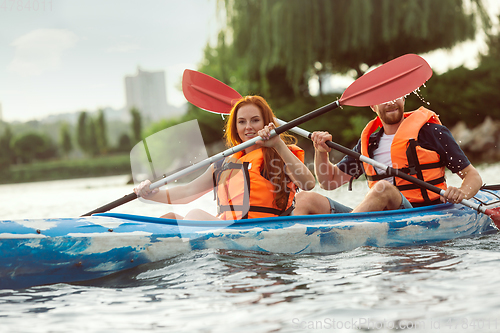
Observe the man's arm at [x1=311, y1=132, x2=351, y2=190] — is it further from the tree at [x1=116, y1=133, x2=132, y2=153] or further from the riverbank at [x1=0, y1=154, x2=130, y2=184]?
the tree at [x1=116, y1=133, x2=132, y2=153]

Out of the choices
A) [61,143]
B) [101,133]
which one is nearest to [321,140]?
[101,133]

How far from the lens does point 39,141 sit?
48.0m

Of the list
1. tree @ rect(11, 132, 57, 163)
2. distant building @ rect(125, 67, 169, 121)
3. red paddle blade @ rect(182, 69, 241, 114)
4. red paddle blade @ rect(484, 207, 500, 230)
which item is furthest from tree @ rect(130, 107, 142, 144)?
red paddle blade @ rect(484, 207, 500, 230)

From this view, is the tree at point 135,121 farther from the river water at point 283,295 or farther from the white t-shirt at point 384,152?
the river water at point 283,295

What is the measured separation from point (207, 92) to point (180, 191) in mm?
1319

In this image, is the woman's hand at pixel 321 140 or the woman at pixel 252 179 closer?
the woman at pixel 252 179

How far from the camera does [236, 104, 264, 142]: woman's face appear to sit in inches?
112

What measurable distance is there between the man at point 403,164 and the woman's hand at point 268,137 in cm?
Answer: 34

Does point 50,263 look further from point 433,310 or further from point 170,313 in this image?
point 433,310

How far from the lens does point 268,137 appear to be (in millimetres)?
2723

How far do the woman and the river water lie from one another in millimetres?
111

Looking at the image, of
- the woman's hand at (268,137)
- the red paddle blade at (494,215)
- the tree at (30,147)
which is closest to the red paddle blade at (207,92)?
the woman's hand at (268,137)

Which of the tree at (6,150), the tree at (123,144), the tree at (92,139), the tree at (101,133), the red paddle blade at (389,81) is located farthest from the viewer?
the tree at (123,144)

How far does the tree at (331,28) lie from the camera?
10.8m
